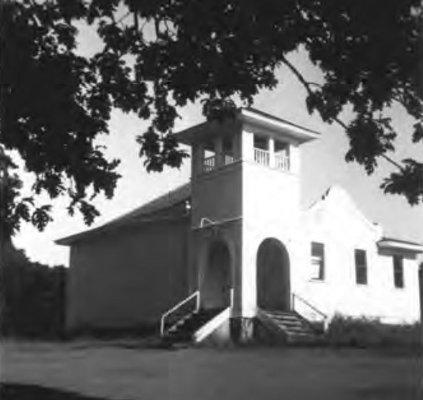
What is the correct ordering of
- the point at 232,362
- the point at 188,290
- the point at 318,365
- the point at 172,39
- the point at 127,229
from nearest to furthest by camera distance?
the point at 172,39 → the point at 318,365 → the point at 232,362 → the point at 127,229 → the point at 188,290

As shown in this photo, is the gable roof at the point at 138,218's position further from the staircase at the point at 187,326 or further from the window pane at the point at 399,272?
the window pane at the point at 399,272

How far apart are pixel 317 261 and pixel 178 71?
12.4 meters

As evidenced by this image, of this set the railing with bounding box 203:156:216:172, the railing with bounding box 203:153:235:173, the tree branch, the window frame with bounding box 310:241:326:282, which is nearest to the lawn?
the tree branch

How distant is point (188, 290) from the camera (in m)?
16.1

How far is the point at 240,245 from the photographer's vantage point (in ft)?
54.5

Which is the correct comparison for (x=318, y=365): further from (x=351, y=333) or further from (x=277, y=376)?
(x=351, y=333)

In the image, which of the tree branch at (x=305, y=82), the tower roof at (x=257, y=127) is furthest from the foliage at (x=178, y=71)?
the tower roof at (x=257, y=127)

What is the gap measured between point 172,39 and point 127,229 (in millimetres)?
7214

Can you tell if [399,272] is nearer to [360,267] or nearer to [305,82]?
[360,267]

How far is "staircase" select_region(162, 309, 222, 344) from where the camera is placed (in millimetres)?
13305

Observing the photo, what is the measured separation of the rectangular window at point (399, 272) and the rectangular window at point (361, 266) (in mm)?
2030

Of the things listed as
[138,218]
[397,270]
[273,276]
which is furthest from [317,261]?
[138,218]

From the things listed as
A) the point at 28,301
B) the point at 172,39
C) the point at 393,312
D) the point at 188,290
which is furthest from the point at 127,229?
the point at 393,312

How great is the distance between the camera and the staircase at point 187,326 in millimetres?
13305
